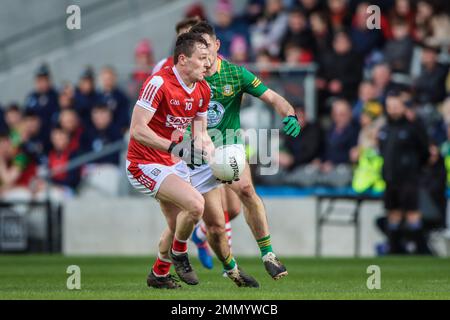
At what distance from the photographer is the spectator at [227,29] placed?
809 inches

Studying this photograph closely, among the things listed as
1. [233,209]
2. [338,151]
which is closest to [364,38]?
[338,151]

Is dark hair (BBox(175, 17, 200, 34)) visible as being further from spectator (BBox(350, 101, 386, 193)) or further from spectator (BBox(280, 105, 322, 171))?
spectator (BBox(280, 105, 322, 171))

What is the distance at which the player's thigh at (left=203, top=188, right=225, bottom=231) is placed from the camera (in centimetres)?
1062

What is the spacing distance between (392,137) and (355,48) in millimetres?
2661

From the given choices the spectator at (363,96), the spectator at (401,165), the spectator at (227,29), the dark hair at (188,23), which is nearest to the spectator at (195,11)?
the spectator at (227,29)

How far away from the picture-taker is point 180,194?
10.0m

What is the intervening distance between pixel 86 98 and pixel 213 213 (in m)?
10.6

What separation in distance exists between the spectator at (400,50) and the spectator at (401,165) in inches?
67.3

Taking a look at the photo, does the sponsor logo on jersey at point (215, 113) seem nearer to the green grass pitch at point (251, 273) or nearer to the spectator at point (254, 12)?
the green grass pitch at point (251, 273)

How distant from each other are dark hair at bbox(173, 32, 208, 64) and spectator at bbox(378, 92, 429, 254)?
7892 mm

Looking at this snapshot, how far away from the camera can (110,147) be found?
20047mm

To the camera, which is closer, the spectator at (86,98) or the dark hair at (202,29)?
the dark hair at (202,29)

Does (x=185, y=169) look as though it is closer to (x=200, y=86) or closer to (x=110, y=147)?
(x=200, y=86)

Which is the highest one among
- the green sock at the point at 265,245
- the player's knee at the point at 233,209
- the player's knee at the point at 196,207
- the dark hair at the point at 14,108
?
the dark hair at the point at 14,108
